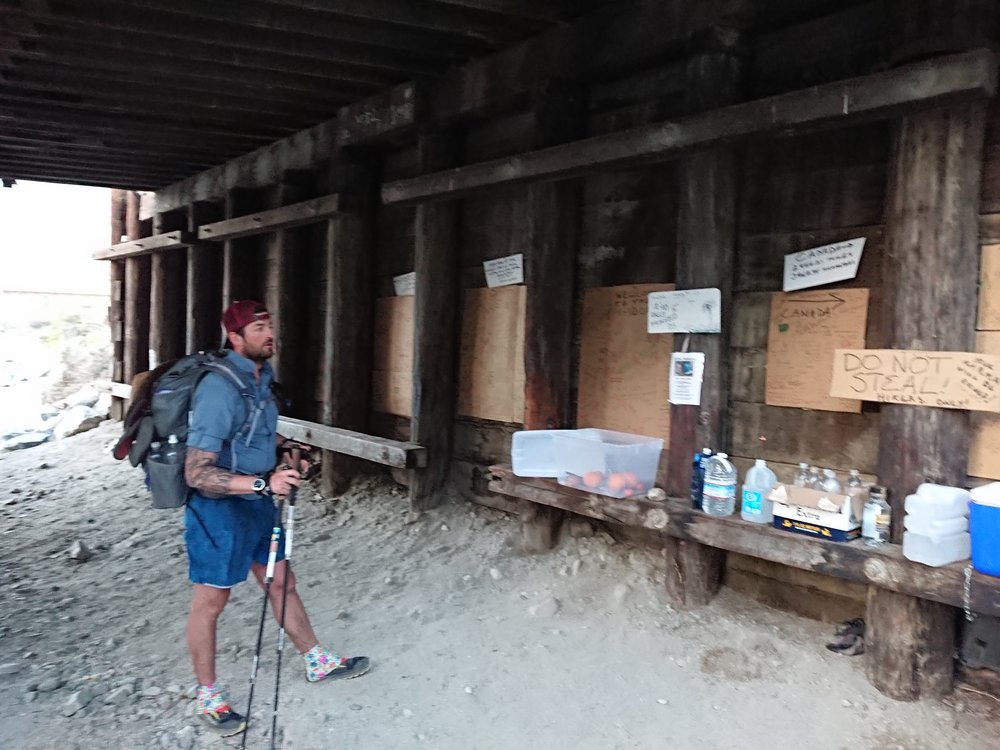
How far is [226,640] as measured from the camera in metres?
3.97

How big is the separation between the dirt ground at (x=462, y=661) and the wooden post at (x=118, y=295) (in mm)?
6087

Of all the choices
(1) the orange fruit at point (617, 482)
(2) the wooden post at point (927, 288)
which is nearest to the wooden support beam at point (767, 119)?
(2) the wooden post at point (927, 288)

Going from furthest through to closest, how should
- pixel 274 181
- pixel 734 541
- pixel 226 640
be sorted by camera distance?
pixel 274 181
pixel 226 640
pixel 734 541

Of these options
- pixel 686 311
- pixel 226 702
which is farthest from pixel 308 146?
pixel 226 702

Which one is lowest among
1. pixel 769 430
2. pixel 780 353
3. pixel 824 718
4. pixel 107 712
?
pixel 107 712

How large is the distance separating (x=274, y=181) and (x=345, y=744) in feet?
17.9

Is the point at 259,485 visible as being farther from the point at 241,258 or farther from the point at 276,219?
the point at 241,258

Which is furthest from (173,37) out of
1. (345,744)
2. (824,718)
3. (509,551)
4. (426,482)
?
(824,718)

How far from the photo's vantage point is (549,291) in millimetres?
4496

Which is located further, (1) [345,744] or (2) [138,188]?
(2) [138,188]

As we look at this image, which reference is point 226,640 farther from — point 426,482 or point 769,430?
point 769,430

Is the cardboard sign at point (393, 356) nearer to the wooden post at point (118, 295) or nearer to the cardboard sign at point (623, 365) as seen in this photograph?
the cardboard sign at point (623, 365)

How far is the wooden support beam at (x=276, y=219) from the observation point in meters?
6.10

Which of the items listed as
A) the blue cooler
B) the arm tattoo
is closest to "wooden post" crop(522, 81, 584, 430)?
the arm tattoo
